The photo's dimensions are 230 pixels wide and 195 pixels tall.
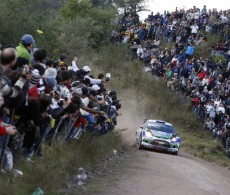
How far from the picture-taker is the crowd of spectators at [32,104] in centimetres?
966

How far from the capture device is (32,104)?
1096 cm

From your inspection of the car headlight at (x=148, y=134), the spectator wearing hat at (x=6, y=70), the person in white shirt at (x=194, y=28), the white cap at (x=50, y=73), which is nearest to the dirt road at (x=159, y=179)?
the white cap at (x=50, y=73)

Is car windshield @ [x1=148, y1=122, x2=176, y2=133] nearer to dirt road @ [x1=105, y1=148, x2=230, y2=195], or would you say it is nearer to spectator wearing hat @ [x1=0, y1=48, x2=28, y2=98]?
dirt road @ [x1=105, y1=148, x2=230, y2=195]

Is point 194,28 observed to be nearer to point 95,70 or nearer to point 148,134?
point 95,70

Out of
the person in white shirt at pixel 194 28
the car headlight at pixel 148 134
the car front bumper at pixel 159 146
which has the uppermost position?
the person in white shirt at pixel 194 28

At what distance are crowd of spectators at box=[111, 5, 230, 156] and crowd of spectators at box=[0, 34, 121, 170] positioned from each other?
2009cm

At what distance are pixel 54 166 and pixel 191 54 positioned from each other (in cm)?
3286

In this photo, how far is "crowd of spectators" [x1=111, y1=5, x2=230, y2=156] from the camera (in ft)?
124

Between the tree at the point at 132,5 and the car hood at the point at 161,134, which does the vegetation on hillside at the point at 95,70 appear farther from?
the tree at the point at 132,5

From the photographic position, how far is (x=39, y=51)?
1259 centimetres

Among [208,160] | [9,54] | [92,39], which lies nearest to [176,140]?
[208,160]

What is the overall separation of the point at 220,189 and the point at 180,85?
78.8 ft

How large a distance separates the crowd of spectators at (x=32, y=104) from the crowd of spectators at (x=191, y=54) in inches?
791

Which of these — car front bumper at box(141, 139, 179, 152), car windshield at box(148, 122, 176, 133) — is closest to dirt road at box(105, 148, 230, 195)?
car front bumper at box(141, 139, 179, 152)
